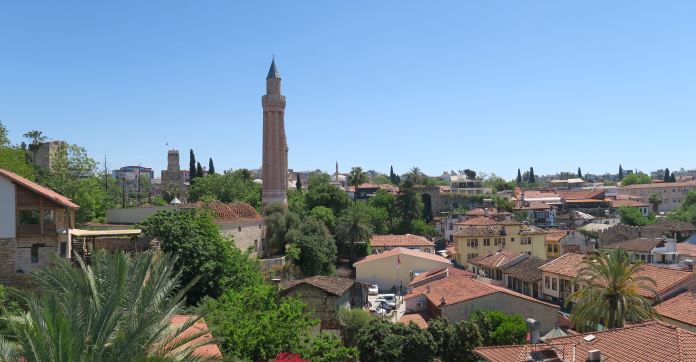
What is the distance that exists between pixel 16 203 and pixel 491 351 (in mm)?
16649

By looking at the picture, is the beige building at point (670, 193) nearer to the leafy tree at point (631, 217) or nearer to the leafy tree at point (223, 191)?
the leafy tree at point (631, 217)

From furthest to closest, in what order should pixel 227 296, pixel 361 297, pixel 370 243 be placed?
pixel 370 243
pixel 361 297
pixel 227 296

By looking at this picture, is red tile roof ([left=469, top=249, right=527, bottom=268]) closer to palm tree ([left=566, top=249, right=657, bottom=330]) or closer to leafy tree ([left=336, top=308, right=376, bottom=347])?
leafy tree ([left=336, top=308, right=376, bottom=347])

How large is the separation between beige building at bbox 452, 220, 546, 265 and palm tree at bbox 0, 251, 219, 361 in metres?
42.5

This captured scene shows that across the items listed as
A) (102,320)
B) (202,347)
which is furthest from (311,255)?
(102,320)

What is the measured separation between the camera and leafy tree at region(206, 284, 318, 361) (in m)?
15.8

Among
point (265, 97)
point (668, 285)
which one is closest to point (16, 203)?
point (668, 285)

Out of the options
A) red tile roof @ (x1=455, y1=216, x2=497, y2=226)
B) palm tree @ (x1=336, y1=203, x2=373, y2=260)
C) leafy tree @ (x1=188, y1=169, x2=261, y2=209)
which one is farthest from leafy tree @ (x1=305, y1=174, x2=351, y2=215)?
red tile roof @ (x1=455, y1=216, x2=497, y2=226)

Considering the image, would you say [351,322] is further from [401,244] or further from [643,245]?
[401,244]

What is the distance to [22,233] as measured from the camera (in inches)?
758

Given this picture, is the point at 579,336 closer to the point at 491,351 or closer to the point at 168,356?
the point at 491,351

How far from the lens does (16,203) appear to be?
1892 centimetres

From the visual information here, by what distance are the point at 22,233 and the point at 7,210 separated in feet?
3.18

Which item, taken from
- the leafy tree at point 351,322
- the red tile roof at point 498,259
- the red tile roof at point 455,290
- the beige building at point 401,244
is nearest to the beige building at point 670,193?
the beige building at point 401,244
